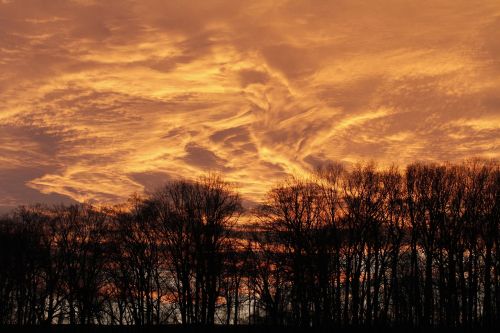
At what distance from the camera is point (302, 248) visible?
8144cm

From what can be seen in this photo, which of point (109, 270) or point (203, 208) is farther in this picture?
point (109, 270)

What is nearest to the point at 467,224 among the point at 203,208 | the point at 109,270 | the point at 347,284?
the point at 347,284

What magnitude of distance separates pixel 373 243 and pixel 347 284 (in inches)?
260

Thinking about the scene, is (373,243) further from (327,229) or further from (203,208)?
(203,208)

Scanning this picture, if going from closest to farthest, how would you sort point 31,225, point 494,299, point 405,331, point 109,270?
point 405,331 → point 494,299 → point 109,270 → point 31,225

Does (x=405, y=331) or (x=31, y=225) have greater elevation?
(x=31, y=225)

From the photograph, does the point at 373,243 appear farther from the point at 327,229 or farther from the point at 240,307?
the point at 240,307

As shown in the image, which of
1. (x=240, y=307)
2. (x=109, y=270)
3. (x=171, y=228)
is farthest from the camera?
(x=240, y=307)

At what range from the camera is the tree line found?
76.4 meters

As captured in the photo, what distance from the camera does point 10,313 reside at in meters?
111

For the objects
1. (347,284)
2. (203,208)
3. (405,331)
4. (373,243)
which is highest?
(203,208)

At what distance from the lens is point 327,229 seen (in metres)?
82.6

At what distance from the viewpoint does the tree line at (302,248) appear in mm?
76375

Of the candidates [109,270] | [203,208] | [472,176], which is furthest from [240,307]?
[472,176]
